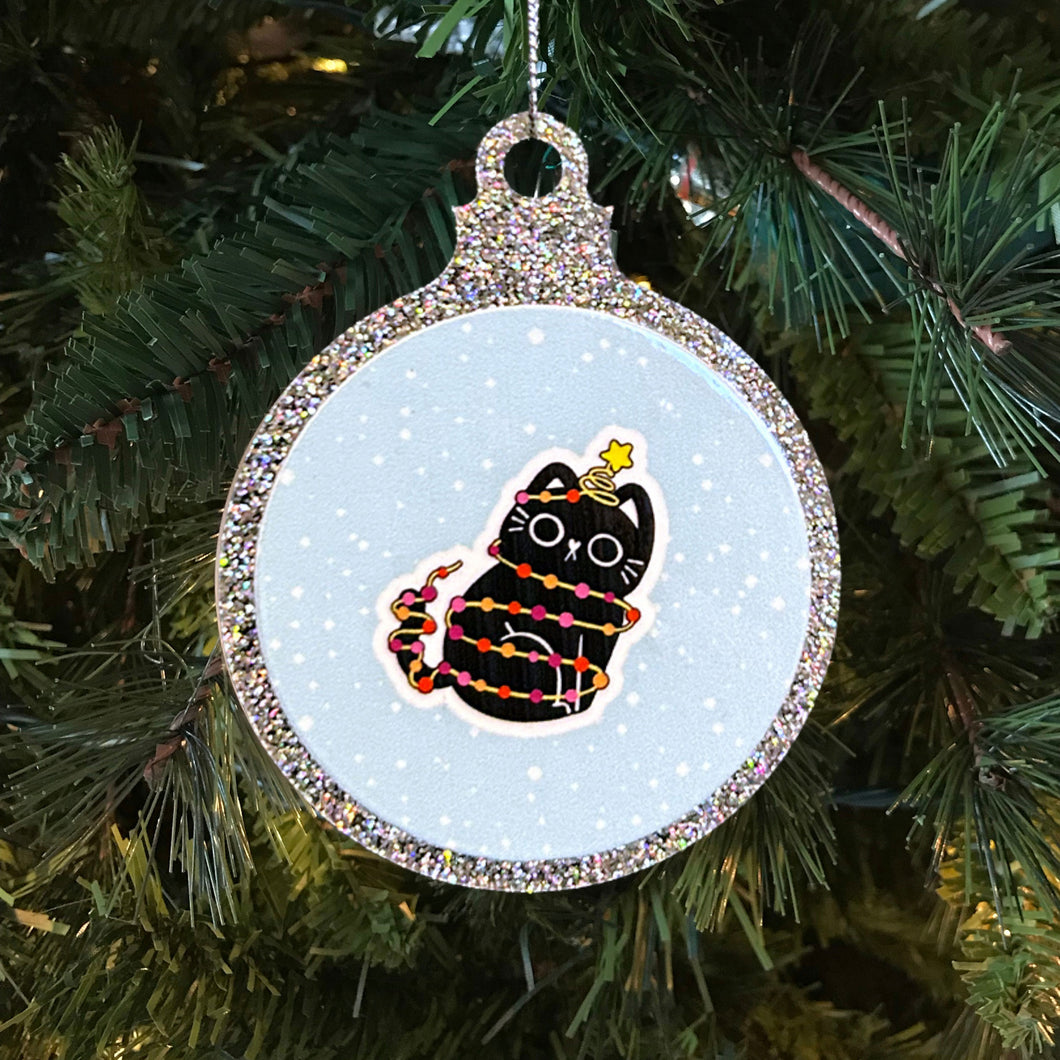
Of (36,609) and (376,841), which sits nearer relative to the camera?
(376,841)

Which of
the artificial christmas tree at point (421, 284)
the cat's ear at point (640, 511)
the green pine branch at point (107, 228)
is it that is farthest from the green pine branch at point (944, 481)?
the green pine branch at point (107, 228)

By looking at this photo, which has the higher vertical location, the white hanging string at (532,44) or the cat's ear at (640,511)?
the white hanging string at (532,44)

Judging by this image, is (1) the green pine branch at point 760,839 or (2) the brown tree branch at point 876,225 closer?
(2) the brown tree branch at point 876,225

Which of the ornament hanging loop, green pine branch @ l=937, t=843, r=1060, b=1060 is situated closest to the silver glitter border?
the ornament hanging loop

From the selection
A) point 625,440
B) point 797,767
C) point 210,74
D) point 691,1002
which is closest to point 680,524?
point 625,440

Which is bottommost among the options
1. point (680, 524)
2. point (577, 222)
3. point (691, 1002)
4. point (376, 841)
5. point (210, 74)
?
point (691, 1002)

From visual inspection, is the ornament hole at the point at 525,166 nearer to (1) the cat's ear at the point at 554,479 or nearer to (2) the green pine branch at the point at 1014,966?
(1) the cat's ear at the point at 554,479

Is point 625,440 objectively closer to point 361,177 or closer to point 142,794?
point 361,177

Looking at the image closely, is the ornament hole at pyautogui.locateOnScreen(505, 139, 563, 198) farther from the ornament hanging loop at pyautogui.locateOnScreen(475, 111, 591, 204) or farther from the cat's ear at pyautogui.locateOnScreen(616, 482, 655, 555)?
the cat's ear at pyautogui.locateOnScreen(616, 482, 655, 555)
